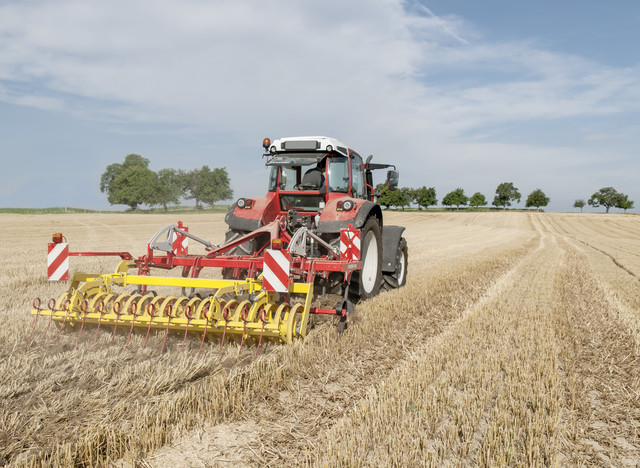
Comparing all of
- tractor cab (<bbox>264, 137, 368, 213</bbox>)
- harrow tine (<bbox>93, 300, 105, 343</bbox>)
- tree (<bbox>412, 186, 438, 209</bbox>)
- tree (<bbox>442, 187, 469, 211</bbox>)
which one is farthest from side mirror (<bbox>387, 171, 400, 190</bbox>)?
tree (<bbox>442, 187, 469, 211</bbox>)

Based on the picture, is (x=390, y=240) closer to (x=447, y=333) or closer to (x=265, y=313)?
(x=447, y=333)

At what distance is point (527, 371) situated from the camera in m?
3.40

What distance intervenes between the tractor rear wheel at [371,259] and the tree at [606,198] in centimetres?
12079

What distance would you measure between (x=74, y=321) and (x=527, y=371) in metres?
3.88

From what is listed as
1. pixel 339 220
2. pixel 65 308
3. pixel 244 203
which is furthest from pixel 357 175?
→ pixel 65 308

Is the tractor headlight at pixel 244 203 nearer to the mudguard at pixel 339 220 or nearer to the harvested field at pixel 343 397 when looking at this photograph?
the mudguard at pixel 339 220

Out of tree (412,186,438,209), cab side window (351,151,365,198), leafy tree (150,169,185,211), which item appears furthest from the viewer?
tree (412,186,438,209)

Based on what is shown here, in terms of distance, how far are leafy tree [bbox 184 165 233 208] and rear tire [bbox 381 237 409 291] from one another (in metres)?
65.5

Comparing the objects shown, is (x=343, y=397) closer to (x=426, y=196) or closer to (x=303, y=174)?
(x=303, y=174)

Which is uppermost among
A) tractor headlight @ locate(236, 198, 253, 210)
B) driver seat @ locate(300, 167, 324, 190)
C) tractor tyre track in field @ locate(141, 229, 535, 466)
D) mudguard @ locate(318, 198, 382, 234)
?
driver seat @ locate(300, 167, 324, 190)

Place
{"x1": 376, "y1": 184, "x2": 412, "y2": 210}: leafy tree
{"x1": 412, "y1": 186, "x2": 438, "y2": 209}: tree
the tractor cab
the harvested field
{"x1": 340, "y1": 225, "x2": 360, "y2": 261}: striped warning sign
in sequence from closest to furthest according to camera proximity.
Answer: the harvested field → {"x1": 340, "y1": 225, "x2": 360, "y2": 261}: striped warning sign → the tractor cab → {"x1": 376, "y1": 184, "x2": 412, "y2": 210}: leafy tree → {"x1": 412, "y1": 186, "x2": 438, "y2": 209}: tree

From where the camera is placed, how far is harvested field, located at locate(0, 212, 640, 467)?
2.31 meters

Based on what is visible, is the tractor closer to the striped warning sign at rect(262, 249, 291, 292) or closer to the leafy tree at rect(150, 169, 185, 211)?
the striped warning sign at rect(262, 249, 291, 292)

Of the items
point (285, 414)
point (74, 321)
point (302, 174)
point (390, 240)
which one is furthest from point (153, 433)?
point (390, 240)
